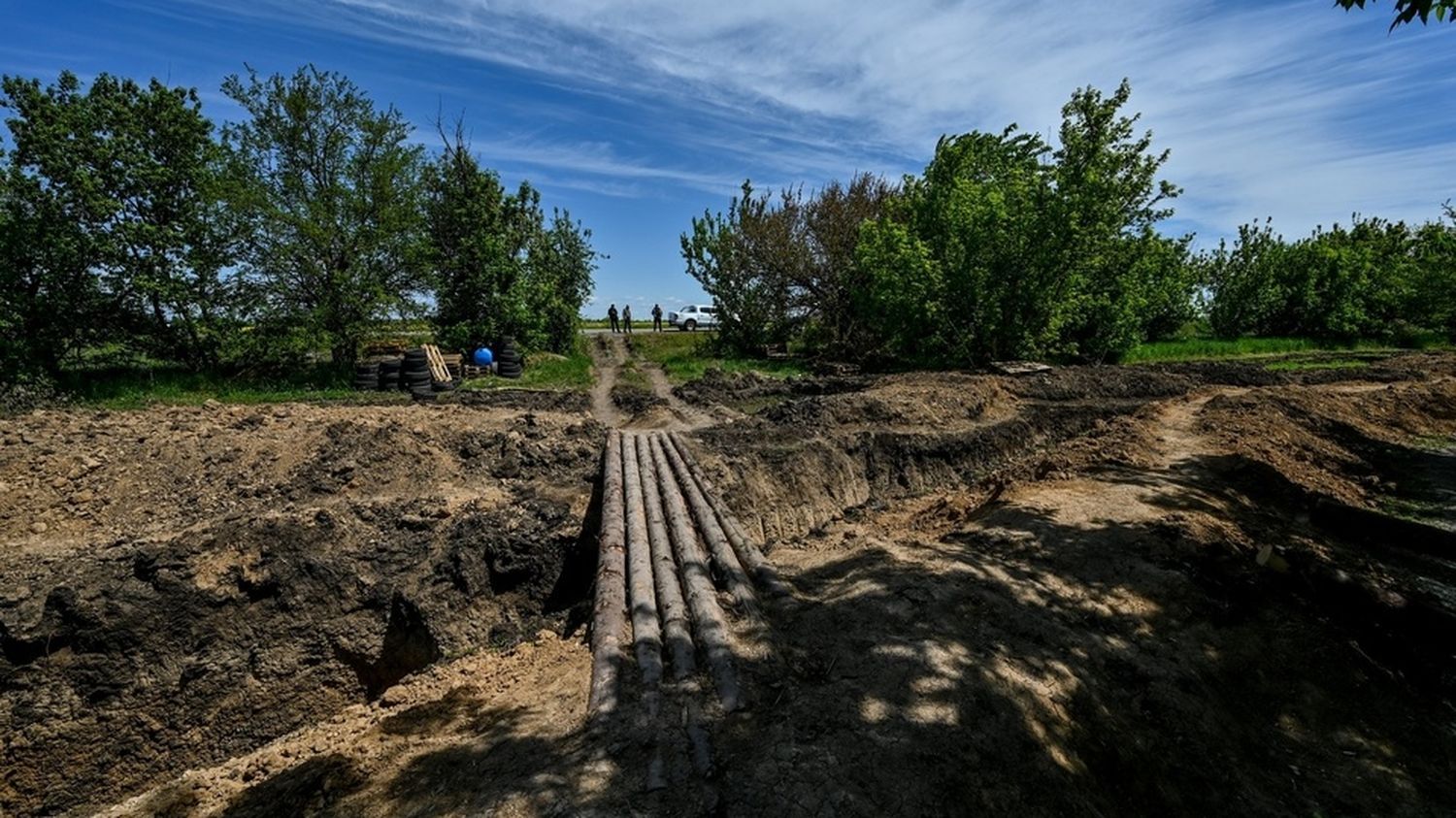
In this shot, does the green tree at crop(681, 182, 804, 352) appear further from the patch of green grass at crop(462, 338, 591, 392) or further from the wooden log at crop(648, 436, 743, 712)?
the wooden log at crop(648, 436, 743, 712)

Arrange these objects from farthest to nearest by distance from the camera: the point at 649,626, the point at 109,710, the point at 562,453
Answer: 1. the point at 562,453
2. the point at 109,710
3. the point at 649,626

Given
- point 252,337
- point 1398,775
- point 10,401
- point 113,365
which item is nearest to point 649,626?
point 1398,775

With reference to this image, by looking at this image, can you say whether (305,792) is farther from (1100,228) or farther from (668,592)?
(1100,228)

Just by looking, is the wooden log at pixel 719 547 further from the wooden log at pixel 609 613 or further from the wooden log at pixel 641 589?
the wooden log at pixel 609 613

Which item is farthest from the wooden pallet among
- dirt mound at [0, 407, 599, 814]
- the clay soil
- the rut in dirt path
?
dirt mound at [0, 407, 599, 814]

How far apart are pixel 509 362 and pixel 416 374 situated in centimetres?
326

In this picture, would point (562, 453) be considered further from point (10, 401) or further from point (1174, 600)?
point (10, 401)

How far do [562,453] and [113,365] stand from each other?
47.3 feet

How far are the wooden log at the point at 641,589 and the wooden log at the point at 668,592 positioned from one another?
59 mm

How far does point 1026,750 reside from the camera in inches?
112

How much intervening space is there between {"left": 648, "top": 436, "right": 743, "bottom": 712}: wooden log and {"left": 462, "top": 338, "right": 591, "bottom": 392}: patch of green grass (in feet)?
35.0

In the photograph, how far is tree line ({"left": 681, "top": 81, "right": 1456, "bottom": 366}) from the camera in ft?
51.8

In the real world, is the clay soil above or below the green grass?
below

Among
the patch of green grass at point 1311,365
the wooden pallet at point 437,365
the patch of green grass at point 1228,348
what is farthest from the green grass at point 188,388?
the patch of green grass at point 1311,365
